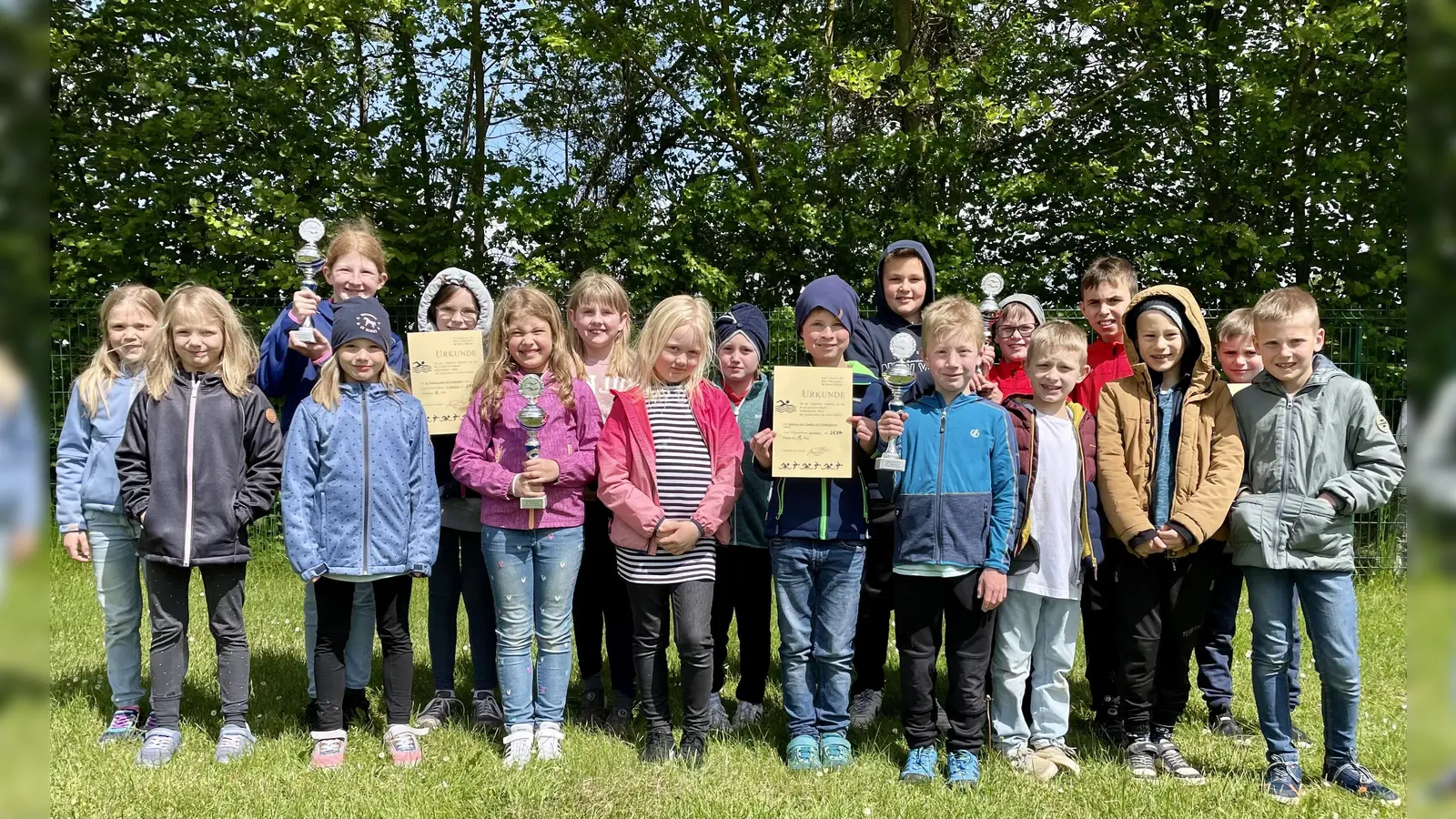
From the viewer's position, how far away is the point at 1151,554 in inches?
181

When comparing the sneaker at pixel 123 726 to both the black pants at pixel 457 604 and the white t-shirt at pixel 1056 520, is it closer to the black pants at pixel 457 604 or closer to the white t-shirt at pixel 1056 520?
the black pants at pixel 457 604

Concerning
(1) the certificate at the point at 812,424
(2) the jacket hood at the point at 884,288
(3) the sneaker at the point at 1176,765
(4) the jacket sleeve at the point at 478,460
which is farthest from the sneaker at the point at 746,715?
(2) the jacket hood at the point at 884,288

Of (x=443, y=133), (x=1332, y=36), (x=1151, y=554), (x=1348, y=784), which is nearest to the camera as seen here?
(x=1348, y=784)

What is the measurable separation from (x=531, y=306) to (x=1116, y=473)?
2.96m

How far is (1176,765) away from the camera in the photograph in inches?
180

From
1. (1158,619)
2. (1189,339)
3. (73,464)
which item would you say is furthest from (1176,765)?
(73,464)

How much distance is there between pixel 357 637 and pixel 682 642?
5.45 ft

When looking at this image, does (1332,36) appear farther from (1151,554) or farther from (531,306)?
(531,306)

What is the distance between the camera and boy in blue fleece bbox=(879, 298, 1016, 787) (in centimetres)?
437

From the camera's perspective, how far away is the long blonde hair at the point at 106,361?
4980 millimetres

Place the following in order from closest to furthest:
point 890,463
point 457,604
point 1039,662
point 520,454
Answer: point 890,463, point 1039,662, point 520,454, point 457,604

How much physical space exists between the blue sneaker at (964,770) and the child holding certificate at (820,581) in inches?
19.4

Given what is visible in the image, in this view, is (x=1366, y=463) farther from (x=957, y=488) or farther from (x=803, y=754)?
(x=803, y=754)
